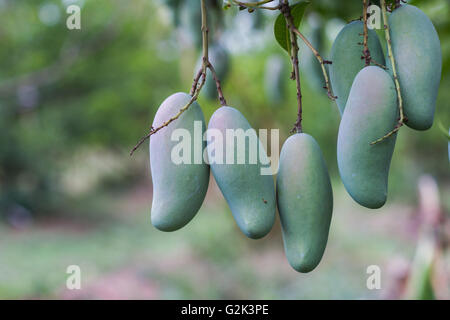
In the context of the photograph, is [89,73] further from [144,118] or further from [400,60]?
[400,60]

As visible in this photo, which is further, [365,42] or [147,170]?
[147,170]

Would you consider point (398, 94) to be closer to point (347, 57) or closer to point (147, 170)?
point (347, 57)

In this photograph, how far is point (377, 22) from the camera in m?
0.52

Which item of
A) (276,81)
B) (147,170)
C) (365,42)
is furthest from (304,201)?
(147,170)

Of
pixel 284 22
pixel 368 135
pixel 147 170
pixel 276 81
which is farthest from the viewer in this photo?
pixel 147 170

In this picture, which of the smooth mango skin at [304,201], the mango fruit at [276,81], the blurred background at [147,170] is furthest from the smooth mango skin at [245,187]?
the mango fruit at [276,81]

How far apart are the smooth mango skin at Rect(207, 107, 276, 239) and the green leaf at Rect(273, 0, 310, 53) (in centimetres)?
16

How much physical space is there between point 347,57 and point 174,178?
0.71 ft

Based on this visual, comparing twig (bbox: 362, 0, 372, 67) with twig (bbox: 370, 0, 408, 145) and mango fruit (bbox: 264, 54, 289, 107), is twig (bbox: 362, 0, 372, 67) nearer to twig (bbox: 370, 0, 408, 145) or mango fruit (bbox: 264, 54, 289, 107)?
twig (bbox: 370, 0, 408, 145)

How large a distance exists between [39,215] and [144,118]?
8.43 ft

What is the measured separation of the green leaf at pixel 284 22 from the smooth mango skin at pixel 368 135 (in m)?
0.13

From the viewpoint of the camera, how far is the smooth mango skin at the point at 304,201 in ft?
1.52

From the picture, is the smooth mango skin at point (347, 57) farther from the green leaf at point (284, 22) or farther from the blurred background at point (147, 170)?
the blurred background at point (147, 170)

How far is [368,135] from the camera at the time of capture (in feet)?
1.43
